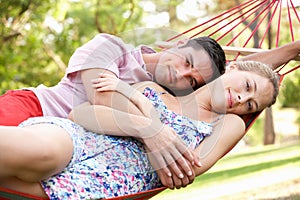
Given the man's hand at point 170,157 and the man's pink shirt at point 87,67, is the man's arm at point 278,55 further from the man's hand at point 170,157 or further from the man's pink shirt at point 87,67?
the man's hand at point 170,157

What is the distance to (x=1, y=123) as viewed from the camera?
188 cm

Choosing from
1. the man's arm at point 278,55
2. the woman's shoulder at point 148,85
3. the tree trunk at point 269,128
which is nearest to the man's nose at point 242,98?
the woman's shoulder at point 148,85

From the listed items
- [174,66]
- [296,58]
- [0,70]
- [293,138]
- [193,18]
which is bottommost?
[293,138]

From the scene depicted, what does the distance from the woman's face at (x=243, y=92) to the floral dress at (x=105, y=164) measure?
0.56 feet

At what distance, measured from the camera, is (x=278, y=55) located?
2.65 metres

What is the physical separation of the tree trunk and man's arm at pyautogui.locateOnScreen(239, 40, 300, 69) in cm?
687

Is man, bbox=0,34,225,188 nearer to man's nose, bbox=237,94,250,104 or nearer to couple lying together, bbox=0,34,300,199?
couple lying together, bbox=0,34,300,199

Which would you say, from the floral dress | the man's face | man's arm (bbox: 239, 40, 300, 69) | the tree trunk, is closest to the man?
the man's face

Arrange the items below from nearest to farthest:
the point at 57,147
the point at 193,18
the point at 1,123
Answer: the point at 57,147 → the point at 1,123 → the point at 193,18

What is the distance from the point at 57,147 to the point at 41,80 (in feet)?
19.1

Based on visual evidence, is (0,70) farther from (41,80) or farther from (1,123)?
(1,123)

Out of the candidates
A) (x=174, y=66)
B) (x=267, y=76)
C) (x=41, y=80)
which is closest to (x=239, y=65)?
(x=267, y=76)

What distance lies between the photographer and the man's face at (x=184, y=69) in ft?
7.20

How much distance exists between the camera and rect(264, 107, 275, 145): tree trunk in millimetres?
9445
